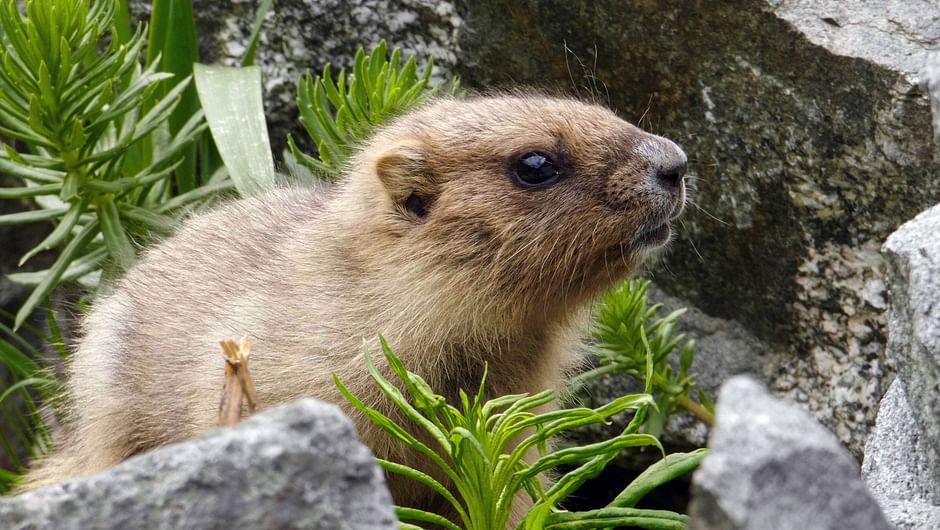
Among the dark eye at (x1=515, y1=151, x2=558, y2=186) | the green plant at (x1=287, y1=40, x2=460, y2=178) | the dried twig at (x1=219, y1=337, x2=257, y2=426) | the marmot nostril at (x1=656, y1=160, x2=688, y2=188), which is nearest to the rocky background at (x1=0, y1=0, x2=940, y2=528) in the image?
the green plant at (x1=287, y1=40, x2=460, y2=178)

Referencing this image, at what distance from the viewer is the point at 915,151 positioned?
3.81 m

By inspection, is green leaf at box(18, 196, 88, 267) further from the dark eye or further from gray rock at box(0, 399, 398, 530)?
gray rock at box(0, 399, 398, 530)

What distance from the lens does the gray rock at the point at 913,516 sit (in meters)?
2.20

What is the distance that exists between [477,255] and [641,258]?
467 mm

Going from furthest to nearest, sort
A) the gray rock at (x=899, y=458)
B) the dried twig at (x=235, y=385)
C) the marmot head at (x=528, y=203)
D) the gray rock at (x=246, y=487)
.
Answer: the marmot head at (x=528, y=203)
the gray rock at (x=899, y=458)
the dried twig at (x=235, y=385)
the gray rock at (x=246, y=487)

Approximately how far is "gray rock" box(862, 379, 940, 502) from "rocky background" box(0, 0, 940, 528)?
1.12 meters

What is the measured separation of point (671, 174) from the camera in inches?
129

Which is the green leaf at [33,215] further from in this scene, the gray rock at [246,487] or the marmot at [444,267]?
the gray rock at [246,487]

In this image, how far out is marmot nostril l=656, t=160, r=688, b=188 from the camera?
3.27 meters

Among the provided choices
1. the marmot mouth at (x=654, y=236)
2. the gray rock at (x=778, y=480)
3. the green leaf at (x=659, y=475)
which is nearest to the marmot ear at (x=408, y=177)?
the marmot mouth at (x=654, y=236)

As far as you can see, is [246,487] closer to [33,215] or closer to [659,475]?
[659,475]

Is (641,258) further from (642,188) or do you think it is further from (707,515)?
(707,515)

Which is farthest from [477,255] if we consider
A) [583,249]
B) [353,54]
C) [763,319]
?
[353,54]

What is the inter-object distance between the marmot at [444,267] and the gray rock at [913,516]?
1.16 m
